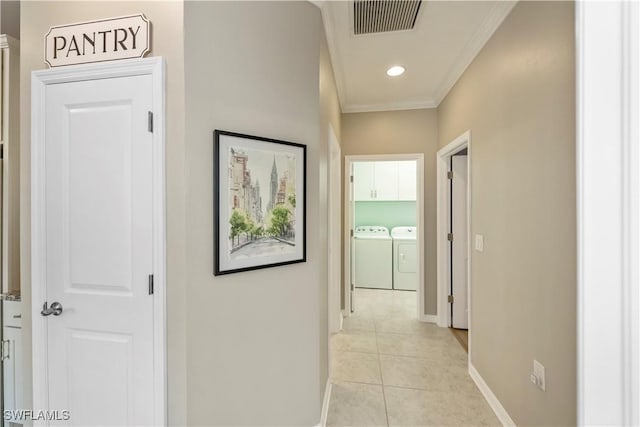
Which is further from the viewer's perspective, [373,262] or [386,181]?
[386,181]

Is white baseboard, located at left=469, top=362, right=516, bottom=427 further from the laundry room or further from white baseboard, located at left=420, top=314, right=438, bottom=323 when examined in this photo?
the laundry room

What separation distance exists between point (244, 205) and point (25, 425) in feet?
5.24

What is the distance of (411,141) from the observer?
362 centimetres

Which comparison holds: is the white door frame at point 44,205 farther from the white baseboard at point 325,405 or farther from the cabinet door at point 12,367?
the white baseboard at point 325,405

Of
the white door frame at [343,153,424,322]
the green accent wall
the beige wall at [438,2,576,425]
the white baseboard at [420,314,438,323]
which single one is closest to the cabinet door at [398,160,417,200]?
the green accent wall

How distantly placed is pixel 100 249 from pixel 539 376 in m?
2.33

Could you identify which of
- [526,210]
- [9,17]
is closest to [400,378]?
[526,210]

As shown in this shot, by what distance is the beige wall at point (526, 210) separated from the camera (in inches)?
54.1

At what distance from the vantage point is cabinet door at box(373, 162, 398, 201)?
526 cm

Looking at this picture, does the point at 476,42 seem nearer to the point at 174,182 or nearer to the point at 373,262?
the point at 174,182

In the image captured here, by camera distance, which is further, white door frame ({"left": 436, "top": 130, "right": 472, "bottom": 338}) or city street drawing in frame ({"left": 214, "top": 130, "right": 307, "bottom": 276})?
white door frame ({"left": 436, "top": 130, "right": 472, "bottom": 338})

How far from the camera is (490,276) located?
2.16 meters

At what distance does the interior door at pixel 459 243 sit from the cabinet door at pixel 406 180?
181 cm

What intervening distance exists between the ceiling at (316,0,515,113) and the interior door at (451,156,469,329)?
0.88m
